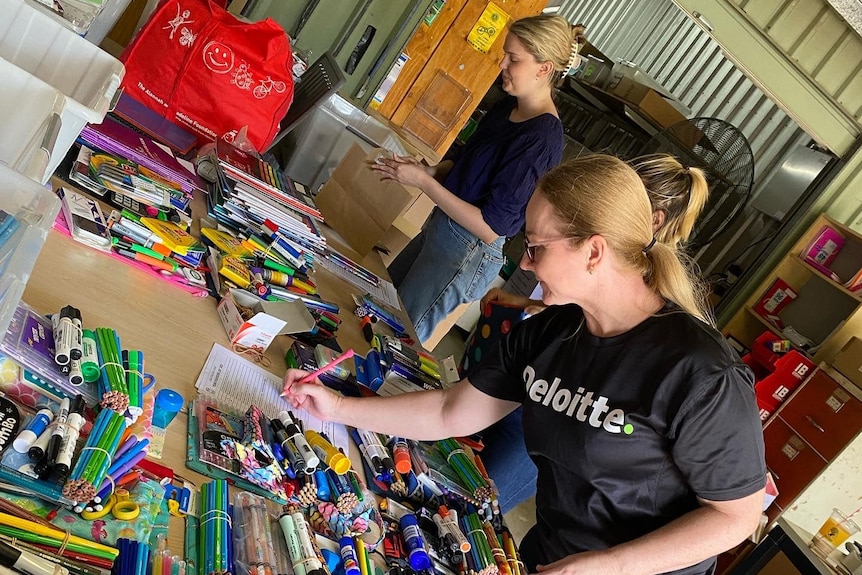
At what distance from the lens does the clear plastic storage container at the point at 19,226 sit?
39.4 inches

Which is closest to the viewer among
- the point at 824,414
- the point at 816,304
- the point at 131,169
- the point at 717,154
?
the point at 131,169

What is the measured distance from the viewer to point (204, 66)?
237cm

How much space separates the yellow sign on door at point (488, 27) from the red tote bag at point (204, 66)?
1692 mm

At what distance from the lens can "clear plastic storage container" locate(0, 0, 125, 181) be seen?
4.82 feet

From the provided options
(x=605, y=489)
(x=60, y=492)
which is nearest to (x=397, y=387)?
(x=605, y=489)

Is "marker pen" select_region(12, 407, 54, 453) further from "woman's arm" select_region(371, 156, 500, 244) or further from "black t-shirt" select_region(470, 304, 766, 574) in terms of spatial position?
"woman's arm" select_region(371, 156, 500, 244)

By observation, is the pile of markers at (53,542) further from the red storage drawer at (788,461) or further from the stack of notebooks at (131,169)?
the red storage drawer at (788,461)

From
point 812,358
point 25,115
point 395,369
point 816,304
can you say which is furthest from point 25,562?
point 816,304

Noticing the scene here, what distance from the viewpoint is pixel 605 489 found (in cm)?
147

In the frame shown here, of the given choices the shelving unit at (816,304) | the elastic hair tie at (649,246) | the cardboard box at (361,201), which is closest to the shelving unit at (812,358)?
the shelving unit at (816,304)

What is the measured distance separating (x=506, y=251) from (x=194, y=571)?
471 centimetres

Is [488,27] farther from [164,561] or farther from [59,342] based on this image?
[164,561]

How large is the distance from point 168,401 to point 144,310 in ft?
1.06

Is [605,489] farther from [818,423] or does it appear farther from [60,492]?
[818,423]
